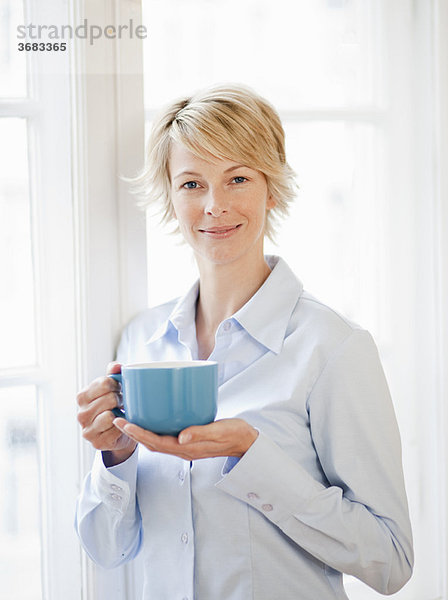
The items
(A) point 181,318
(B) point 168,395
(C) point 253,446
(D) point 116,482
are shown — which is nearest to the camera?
(B) point 168,395

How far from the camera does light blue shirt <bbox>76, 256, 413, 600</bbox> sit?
1.03m

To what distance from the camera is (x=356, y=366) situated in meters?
1.08

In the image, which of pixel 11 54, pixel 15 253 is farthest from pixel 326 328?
pixel 11 54

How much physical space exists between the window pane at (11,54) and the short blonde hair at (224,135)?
29 cm

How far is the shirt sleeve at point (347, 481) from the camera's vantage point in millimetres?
1014

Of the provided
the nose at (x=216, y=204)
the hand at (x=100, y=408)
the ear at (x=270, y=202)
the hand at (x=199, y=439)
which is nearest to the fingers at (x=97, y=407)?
the hand at (x=100, y=408)

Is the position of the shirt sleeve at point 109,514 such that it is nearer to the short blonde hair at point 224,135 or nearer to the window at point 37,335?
the window at point 37,335

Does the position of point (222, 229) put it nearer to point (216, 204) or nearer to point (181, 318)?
point (216, 204)

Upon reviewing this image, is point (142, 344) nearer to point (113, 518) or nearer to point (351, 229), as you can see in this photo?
point (113, 518)

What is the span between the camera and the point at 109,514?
117 cm

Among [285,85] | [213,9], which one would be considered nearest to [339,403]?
[285,85]

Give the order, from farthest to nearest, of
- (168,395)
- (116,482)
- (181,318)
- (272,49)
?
1. (272,49)
2. (181,318)
3. (116,482)
4. (168,395)

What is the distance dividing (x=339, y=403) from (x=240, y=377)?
0.56 ft

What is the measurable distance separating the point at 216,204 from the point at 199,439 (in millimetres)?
416
